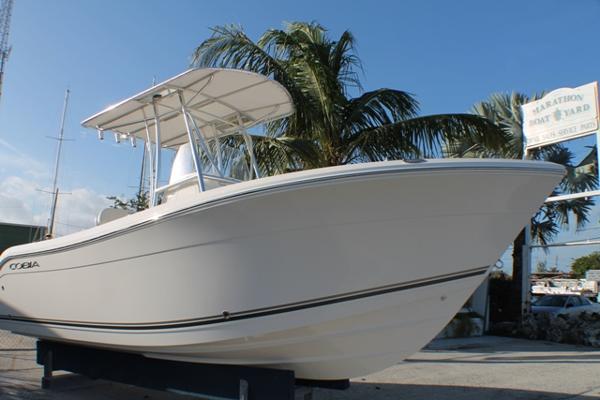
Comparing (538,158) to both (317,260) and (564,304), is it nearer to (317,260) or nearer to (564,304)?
(564,304)

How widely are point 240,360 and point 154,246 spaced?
3.58ft

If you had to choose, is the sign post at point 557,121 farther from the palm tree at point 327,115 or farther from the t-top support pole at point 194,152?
the t-top support pole at point 194,152

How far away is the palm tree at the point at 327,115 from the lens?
888 centimetres

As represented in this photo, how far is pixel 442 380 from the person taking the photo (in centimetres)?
629

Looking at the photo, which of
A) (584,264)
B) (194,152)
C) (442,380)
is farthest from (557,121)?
(584,264)

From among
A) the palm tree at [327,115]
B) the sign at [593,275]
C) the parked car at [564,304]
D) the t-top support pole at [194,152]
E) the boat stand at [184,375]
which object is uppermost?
the palm tree at [327,115]

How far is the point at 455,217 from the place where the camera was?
11.3ft

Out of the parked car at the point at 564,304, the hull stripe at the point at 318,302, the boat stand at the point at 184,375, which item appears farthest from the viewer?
the parked car at the point at 564,304

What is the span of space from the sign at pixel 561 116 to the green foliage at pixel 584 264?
41.1m

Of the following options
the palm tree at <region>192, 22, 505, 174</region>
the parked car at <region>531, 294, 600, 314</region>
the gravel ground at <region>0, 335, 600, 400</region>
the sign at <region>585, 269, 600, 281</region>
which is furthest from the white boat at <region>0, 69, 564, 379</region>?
the sign at <region>585, 269, 600, 281</region>

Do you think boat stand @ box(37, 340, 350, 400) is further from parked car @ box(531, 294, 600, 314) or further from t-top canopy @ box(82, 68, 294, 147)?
parked car @ box(531, 294, 600, 314)

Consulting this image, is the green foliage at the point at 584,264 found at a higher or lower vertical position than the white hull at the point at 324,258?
higher

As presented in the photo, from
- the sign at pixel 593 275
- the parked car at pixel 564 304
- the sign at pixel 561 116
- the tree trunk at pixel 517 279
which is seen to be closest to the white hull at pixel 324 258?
the sign at pixel 561 116

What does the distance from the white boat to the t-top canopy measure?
1.37 metres
